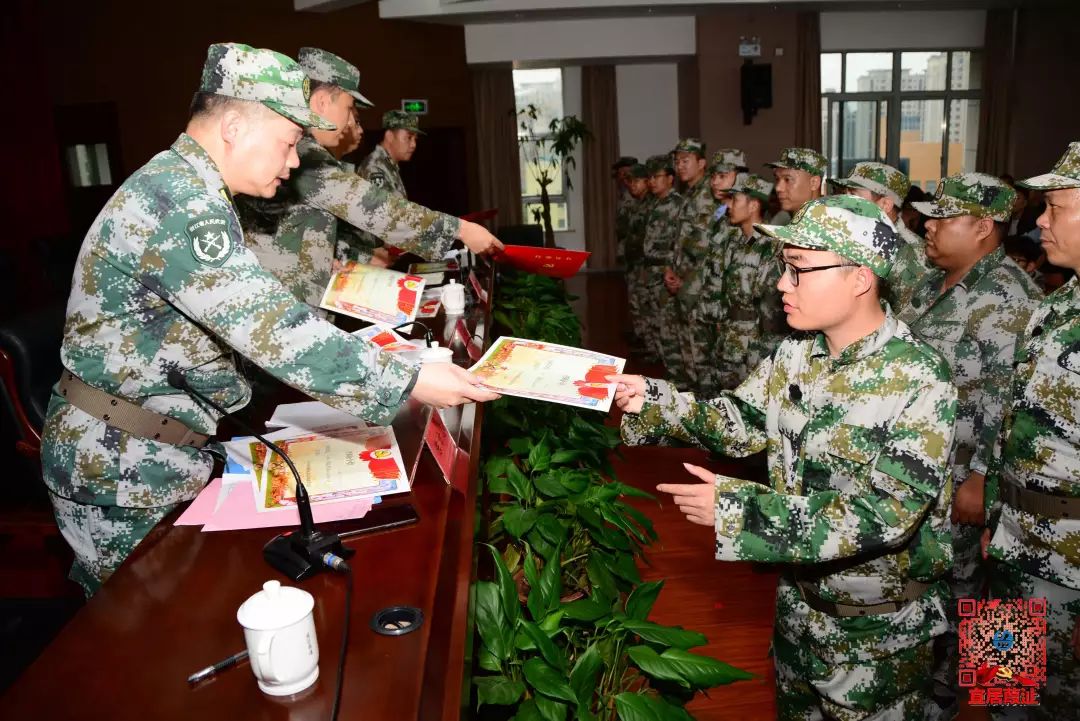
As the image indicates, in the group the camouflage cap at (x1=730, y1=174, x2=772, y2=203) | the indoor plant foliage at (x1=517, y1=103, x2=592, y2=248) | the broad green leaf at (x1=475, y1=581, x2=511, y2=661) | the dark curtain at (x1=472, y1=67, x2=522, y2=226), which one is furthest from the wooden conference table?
the dark curtain at (x1=472, y1=67, x2=522, y2=226)

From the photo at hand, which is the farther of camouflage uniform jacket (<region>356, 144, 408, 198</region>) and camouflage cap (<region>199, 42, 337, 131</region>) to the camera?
camouflage uniform jacket (<region>356, 144, 408, 198</region>)

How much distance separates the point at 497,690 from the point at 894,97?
12.1 metres

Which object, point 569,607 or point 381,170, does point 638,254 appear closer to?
point 381,170

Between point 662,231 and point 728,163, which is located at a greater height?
point 728,163

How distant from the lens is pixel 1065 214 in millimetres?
1810

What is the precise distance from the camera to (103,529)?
5.01 feet

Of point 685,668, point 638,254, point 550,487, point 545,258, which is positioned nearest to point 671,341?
point 638,254

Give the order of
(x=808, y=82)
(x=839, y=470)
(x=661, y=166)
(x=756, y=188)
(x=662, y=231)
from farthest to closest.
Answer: (x=808, y=82), (x=661, y=166), (x=662, y=231), (x=756, y=188), (x=839, y=470)

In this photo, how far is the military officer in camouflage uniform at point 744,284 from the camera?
13.1ft

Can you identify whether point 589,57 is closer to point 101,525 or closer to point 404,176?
point 404,176

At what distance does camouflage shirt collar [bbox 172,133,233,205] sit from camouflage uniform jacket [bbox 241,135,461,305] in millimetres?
973

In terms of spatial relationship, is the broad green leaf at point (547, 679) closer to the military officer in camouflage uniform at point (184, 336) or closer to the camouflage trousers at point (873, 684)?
the military officer in camouflage uniform at point (184, 336)

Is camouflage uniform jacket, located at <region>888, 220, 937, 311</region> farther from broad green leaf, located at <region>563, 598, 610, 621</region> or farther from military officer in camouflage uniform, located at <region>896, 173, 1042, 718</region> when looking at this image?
broad green leaf, located at <region>563, 598, 610, 621</region>

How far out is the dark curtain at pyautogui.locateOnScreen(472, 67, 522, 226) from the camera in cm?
1114
